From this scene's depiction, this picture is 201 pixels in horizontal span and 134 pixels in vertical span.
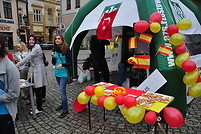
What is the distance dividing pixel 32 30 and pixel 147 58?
30.4m

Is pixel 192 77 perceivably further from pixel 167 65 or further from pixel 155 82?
pixel 155 82

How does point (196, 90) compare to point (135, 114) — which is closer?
point (135, 114)

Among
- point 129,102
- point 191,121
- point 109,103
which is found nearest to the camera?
point 129,102

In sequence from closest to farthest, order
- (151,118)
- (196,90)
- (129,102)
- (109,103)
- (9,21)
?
1. (151,118)
2. (129,102)
3. (109,103)
4. (196,90)
5. (9,21)

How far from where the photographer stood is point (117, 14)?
12.4 ft

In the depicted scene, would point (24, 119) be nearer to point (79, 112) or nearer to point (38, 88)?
point (38, 88)

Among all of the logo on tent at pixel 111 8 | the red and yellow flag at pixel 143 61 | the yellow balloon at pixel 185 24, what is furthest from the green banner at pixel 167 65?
the logo on tent at pixel 111 8

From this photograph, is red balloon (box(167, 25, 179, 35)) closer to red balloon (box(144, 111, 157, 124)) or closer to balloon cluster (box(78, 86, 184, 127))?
balloon cluster (box(78, 86, 184, 127))

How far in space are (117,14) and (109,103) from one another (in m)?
2.30

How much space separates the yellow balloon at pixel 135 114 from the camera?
195 centimetres

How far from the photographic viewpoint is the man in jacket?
5.65 feet

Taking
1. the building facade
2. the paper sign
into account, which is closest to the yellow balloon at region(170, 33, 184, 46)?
the paper sign

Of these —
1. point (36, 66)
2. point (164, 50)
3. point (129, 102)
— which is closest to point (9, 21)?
point (36, 66)

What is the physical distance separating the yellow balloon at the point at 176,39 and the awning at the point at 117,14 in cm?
84
